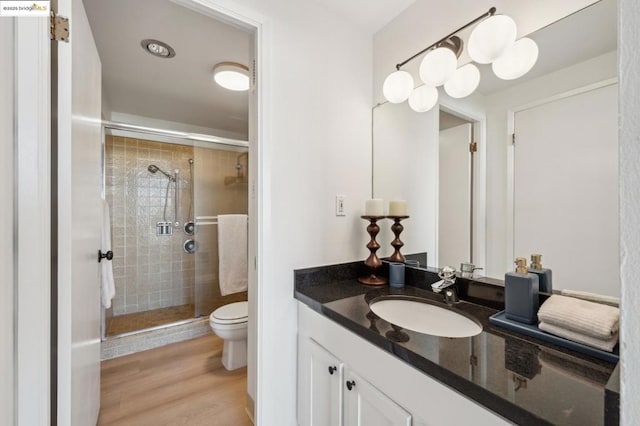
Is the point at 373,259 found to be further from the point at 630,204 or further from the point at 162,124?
Result: the point at 162,124

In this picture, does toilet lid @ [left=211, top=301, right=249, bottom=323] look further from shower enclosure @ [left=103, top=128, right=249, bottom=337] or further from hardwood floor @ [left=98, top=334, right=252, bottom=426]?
shower enclosure @ [left=103, top=128, right=249, bottom=337]

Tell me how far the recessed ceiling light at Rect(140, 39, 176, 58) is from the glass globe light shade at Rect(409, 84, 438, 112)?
1568 millimetres

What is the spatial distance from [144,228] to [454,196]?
10.1 feet

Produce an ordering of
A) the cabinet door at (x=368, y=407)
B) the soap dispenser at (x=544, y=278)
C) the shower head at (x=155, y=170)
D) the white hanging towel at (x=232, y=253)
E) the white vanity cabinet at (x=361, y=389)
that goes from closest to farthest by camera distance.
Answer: the white vanity cabinet at (x=361, y=389) < the cabinet door at (x=368, y=407) < the soap dispenser at (x=544, y=278) < the white hanging towel at (x=232, y=253) < the shower head at (x=155, y=170)

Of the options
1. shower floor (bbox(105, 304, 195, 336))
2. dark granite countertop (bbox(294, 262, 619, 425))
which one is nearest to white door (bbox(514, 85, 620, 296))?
dark granite countertop (bbox(294, 262, 619, 425))

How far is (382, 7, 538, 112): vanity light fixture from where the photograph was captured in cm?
104

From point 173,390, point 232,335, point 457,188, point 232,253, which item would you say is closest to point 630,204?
point 457,188

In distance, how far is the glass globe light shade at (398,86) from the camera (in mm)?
1423

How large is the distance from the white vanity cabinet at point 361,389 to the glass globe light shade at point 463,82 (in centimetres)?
115

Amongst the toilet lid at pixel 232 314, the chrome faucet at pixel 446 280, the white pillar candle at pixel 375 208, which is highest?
the white pillar candle at pixel 375 208

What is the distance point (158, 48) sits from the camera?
177 centimetres

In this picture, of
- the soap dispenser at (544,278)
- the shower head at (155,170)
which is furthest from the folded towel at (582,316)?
the shower head at (155,170)

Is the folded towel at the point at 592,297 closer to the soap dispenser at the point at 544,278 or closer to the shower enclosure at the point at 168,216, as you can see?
the soap dispenser at the point at 544,278

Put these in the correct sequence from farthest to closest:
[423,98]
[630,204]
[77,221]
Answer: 1. [423,98]
2. [77,221]
3. [630,204]
